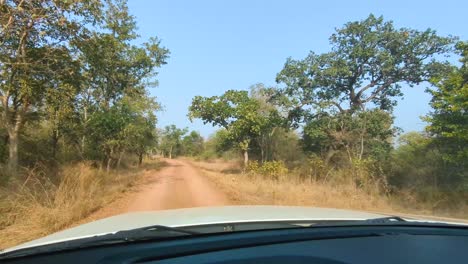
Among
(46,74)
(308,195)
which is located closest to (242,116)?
(308,195)

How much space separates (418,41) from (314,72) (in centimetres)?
562

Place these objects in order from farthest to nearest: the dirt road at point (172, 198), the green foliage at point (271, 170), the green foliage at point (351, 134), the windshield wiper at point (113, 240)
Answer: the green foliage at point (351, 134)
the green foliage at point (271, 170)
the dirt road at point (172, 198)
the windshield wiper at point (113, 240)

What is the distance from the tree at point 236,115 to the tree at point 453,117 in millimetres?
10916

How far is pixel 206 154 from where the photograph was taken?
225ft

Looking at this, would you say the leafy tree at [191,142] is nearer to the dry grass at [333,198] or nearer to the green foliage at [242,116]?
the green foliage at [242,116]

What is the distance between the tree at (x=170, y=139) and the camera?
8288 centimetres

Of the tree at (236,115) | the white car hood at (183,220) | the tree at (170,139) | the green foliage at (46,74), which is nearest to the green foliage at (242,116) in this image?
the tree at (236,115)

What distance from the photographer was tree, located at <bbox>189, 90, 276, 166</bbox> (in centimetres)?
2542

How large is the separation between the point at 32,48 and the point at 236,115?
15910mm

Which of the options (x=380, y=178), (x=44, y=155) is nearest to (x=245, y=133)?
(x=380, y=178)

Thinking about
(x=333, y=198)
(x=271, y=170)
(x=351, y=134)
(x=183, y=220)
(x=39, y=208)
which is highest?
(x=351, y=134)

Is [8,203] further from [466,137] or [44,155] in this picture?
[466,137]

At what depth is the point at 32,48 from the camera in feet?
37.2

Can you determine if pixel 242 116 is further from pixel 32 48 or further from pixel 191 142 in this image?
pixel 191 142
